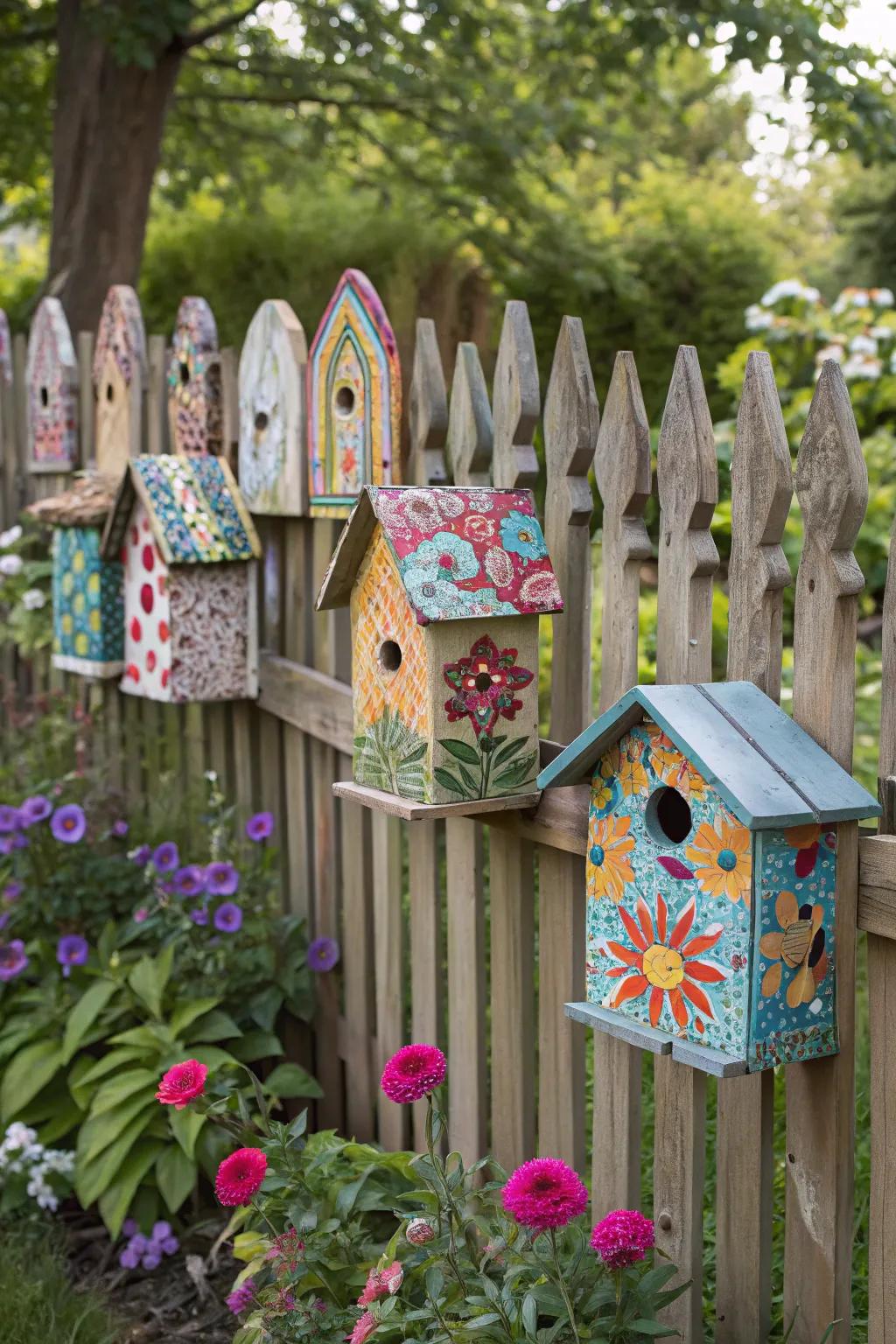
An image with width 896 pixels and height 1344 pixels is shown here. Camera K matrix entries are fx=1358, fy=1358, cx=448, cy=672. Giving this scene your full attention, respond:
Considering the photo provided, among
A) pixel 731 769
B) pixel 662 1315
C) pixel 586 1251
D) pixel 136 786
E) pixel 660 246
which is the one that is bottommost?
pixel 662 1315

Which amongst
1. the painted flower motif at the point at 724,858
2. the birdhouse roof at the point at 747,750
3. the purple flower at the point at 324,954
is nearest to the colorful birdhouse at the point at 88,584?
the purple flower at the point at 324,954

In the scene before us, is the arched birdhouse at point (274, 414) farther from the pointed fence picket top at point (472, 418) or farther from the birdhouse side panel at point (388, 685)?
the birdhouse side panel at point (388, 685)

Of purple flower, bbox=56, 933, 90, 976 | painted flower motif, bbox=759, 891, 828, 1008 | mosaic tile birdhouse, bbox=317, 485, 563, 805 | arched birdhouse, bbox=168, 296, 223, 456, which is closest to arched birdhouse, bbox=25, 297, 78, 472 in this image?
arched birdhouse, bbox=168, 296, 223, 456

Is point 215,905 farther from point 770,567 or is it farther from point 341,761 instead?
point 770,567

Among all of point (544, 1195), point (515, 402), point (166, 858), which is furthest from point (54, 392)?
point (544, 1195)

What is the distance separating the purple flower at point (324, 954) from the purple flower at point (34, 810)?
32.1 inches

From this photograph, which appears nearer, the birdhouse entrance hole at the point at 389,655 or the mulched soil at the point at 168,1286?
the birdhouse entrance hole at the point at 389,655

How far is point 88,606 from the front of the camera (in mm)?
3742

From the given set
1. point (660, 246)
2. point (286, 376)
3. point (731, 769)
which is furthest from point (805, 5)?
point (731, 769)

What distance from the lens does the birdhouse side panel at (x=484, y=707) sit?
2221mm

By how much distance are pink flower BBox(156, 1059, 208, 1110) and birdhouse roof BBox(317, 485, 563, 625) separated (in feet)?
2.55

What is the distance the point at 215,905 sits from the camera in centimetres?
344

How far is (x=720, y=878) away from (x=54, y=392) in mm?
3409

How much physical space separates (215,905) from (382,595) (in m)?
1.36
